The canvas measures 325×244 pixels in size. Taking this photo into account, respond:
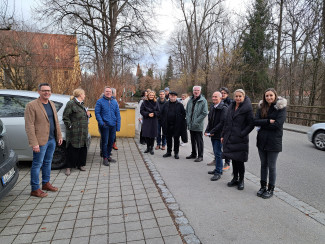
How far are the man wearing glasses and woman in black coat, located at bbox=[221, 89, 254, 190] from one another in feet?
10.0

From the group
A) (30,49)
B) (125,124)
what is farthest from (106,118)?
(30,49)

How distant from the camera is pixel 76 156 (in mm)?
5371

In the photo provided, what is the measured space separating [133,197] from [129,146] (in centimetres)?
416

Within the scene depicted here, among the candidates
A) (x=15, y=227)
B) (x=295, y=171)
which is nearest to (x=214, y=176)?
(x=295, y=171)

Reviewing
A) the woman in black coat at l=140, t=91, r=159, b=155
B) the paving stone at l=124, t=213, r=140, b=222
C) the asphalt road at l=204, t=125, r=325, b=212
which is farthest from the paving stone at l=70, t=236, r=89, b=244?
the woman in black coat at l=140, t=91, r=159, b=155

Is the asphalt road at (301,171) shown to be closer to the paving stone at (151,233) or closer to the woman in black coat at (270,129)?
the woman in black coat at (270,129)

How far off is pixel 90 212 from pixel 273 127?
3.12 metres

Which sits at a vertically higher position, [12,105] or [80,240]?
[12,105]

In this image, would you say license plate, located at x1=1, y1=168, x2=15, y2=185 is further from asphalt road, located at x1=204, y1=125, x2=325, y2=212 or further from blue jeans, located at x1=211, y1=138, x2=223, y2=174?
asphalt road, located at x1=204, y1=125, x2=325, y2=212

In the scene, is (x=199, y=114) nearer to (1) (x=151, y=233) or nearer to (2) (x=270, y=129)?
(2) (x=270, y=129)

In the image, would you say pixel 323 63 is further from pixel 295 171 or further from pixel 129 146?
pixel 129 146

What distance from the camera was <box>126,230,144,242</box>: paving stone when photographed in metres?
2.83

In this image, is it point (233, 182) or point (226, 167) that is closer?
point (233, 182)

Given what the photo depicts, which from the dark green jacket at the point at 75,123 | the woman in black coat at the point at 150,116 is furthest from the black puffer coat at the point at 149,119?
the dark green jacket at the point at 75,123
